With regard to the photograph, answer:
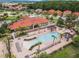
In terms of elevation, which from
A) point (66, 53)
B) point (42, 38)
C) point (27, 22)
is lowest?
point (66, 53)

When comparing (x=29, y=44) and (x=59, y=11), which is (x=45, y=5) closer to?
(x=59, y=11)

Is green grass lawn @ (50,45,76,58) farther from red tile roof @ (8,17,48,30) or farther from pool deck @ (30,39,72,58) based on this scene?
red tile roof @ (8,17,48,30)

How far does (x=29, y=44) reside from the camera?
1.55 metres

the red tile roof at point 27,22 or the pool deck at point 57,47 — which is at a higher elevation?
the red tile roof at point 27,22

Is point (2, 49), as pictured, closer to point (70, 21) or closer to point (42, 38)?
point (42, 38)

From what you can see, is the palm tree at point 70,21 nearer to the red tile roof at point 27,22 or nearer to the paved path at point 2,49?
the red tile roof at point 27,22

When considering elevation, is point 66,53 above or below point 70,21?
below

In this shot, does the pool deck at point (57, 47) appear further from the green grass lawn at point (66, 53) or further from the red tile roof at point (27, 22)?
the red tile roof at point (27, 22)

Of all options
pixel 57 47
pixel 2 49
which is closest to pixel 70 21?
pixel 57 47

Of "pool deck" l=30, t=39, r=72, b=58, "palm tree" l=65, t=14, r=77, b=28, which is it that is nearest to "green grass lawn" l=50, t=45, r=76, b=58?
"pool deck" l=30, t=39, r=72, b=58

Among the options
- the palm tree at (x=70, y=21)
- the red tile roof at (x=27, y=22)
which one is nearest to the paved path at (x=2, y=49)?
the red tile roof at (x=27, y=22)

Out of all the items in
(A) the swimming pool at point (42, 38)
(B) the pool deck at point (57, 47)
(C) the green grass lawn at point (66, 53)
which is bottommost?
(C) the green grass lawn at point (66, 53)

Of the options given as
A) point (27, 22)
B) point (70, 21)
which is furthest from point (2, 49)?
point (70, 21)

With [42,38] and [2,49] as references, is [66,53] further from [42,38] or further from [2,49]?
[2,49]
